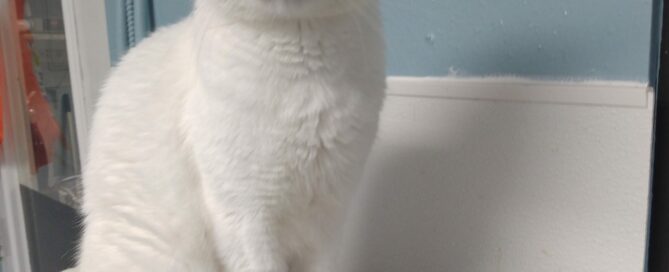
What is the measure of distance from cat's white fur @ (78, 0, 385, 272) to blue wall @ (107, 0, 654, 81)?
0.57 ft

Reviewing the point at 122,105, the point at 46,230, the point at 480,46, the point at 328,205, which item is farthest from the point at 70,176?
the point at 480,46

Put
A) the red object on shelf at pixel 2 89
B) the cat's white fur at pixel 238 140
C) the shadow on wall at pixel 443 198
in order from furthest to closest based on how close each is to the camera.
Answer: the red object on shelf at pixel 2 89 → the shadow on wall at pixel 443 198 → the cat's white fur at pixel 238 140

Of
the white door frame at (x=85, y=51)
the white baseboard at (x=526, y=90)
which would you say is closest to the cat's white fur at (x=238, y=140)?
the white baseboard at (x=526, y=90)

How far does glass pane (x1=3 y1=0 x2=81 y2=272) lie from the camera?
1420 millimetres

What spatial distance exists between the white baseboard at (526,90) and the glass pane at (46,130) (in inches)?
39.8

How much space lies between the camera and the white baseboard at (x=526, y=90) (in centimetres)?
62

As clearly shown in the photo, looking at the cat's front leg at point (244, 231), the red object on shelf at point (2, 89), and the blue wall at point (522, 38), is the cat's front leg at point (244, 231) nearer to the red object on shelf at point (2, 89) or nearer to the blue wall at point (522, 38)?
the blue wall at point (522, 38)

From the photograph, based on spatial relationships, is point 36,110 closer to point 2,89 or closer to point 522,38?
point 2,89

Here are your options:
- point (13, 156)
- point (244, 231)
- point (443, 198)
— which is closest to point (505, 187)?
point (443, 198)

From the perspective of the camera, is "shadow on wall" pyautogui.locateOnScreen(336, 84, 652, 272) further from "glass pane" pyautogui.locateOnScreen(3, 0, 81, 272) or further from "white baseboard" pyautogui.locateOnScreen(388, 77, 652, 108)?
"glass pane" pyautogui.locateOnScreen(3, 0, 81, 272)

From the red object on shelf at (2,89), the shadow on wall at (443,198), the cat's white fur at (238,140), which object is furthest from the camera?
the red object on shelf at (2,89)

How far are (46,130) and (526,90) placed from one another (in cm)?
127

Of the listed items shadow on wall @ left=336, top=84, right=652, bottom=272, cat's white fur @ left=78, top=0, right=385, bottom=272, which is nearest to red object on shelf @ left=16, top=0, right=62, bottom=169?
cat's white fur @ left=78, top=0, right=385, bottom=272

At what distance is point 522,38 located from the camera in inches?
28.2
